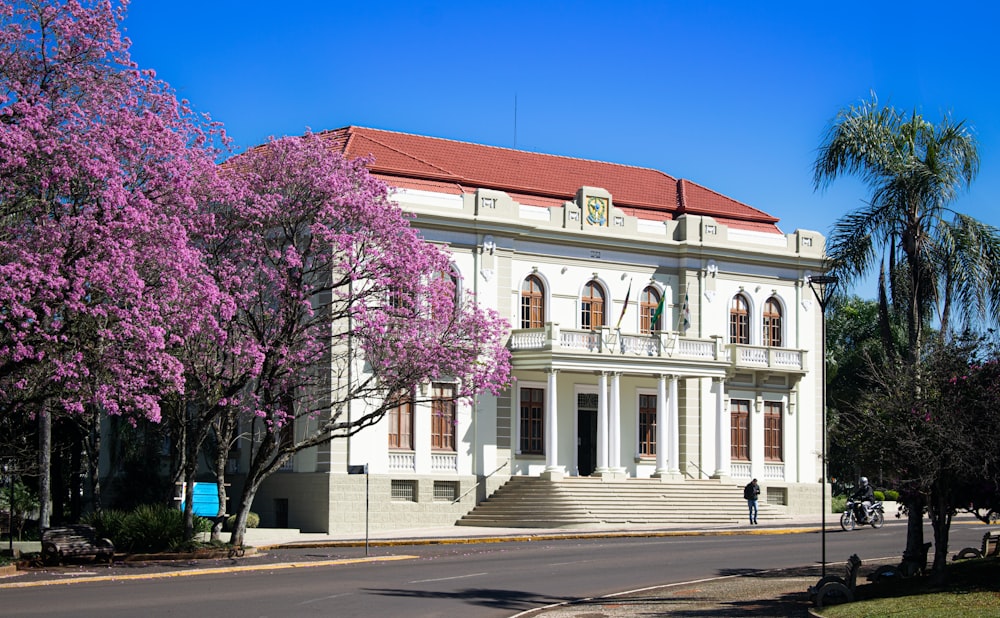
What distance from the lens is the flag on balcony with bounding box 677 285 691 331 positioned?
4666cm

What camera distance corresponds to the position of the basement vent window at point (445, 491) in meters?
42.1

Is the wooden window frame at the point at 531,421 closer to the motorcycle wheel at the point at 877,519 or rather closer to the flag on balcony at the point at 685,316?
the flag on balcony at the point at 685,316

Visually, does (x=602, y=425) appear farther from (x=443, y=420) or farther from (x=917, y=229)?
(x=917, y=229)

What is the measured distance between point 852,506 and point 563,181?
1574 centimetres

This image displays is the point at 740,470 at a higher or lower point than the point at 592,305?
lower

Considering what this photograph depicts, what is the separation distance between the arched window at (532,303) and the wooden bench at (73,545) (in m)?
19.8

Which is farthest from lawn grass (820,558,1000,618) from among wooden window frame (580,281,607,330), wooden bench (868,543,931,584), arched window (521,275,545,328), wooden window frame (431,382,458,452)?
wooden window frame (580,281,607,330)

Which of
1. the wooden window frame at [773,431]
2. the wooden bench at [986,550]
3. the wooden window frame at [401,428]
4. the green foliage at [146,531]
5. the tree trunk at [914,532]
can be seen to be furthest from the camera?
the wooden window frame at [773,431]

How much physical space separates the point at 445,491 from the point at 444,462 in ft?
2.91

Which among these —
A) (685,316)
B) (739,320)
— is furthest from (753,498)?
(739,320)

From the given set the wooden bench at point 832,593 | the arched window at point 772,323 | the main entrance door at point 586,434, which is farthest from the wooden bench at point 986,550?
the arched window at point 772,323

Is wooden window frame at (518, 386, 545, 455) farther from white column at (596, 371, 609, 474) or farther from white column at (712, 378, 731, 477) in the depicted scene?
white column at (712, 378, 731, 477)

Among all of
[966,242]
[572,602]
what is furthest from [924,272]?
[572,602]

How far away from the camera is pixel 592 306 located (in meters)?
46.1
